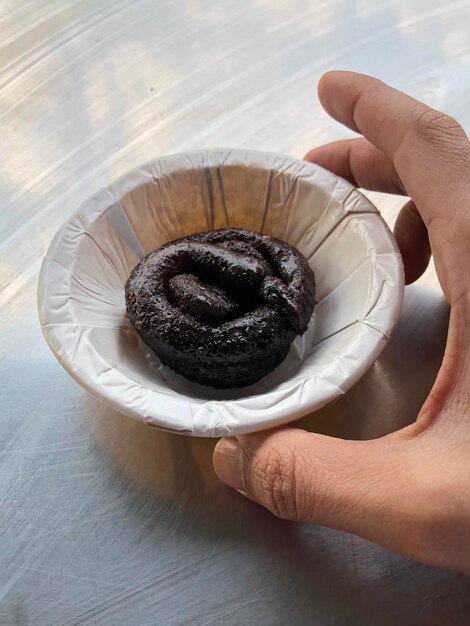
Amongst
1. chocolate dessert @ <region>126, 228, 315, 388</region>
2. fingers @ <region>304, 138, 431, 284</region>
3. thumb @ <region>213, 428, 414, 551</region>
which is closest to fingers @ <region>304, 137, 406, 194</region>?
fingers @ <region>304, 138, 431, 284</region>

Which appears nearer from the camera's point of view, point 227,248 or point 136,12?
point 227,248

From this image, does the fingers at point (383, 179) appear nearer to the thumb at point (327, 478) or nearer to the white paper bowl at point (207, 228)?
the white paper bowl at point (207, 228)

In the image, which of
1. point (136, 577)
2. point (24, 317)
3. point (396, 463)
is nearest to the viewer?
point (396, 463)

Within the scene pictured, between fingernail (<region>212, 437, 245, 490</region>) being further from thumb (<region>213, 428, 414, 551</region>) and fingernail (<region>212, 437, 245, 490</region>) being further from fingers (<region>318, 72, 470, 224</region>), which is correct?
fingers (<region>318, 72, 470, 224</region>)

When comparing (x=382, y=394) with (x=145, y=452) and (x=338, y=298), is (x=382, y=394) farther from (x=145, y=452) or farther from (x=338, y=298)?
(x=145, y=452)

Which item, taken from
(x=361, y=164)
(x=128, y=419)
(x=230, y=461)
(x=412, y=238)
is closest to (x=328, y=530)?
(x=230, y=461)

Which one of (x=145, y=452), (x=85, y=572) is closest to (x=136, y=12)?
(x=145, y=452)

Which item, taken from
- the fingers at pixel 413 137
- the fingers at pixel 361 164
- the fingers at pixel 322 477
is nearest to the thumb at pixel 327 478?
the fingers at pixel 322 477
